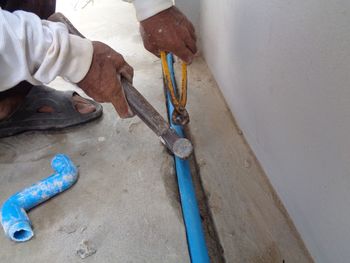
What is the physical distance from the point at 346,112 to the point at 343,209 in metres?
0.21

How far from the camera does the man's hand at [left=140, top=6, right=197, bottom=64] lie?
965 millimetres

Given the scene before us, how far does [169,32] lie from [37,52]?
41 cm

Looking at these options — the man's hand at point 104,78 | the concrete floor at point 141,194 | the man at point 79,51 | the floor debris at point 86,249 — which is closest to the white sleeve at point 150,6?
the man at point 79,51

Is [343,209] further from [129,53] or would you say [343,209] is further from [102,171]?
[129,53]

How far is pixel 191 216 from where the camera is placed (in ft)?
2.97

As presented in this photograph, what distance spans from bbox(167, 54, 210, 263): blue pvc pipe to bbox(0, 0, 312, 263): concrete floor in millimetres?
56

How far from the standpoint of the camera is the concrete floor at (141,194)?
896 millimetres

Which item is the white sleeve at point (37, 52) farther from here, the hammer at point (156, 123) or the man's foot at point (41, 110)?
the man's foot at point (41, 110)

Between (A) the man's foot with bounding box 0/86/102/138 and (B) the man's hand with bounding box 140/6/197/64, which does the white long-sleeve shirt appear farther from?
(A) the man's foot with bounding box 0/86/102/138

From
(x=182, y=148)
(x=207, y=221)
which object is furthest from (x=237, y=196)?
(x=182, y=148)

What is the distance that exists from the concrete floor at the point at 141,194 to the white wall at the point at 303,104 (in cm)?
9

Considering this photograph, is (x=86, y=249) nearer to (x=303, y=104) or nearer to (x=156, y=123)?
(x=156, y=123)

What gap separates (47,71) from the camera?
2.54 feet

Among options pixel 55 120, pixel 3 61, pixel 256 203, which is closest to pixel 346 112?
pixel 256 203
